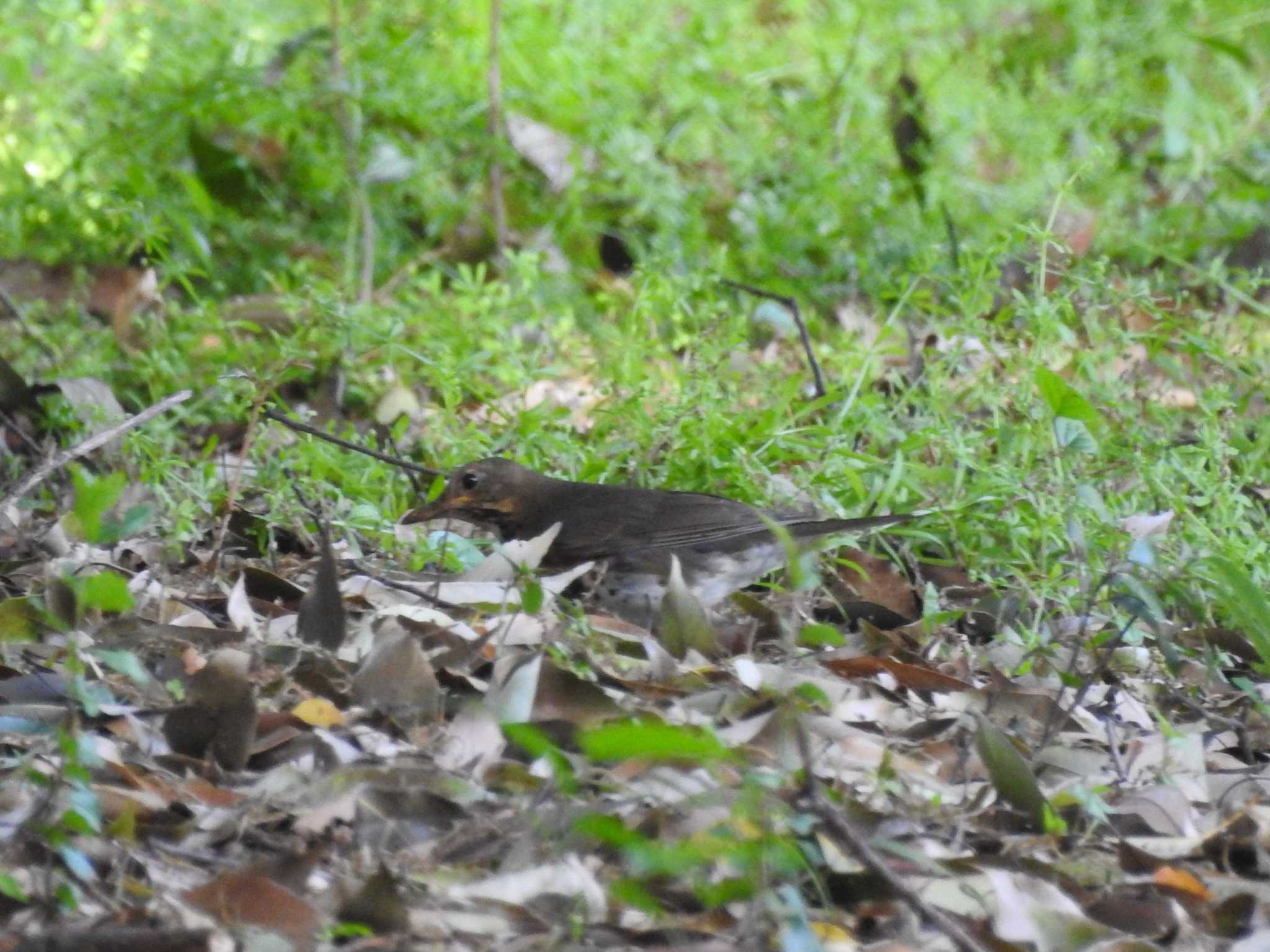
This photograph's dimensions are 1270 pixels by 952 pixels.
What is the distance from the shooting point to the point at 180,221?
5.72 meters

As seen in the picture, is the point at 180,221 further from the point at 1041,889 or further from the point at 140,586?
the point at 1041,889

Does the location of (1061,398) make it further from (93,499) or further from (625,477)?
(93,499)

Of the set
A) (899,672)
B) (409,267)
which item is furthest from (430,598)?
(409,267)

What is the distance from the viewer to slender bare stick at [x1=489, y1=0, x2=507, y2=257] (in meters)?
6.81

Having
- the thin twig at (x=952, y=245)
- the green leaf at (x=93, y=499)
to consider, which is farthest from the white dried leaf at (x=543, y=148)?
the green leaf at (x=93, y=499)

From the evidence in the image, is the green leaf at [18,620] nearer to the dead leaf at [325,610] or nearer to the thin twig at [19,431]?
the dead leaf at [325,610]

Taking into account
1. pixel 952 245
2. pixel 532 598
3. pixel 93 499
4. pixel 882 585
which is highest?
pixel 93 499

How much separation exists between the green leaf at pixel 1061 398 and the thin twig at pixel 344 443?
177 centimetres

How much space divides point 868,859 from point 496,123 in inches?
191

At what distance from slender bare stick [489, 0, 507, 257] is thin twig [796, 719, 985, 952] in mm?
4301

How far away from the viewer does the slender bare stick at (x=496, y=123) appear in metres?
6.81

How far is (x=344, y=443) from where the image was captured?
4777 millimetres

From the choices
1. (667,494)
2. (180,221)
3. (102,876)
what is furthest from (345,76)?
(102,876)

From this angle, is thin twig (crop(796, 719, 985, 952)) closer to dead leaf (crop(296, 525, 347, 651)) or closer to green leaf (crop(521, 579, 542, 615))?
green leaf (crop(521, 579, 542, 615))
